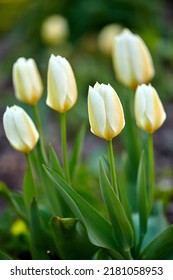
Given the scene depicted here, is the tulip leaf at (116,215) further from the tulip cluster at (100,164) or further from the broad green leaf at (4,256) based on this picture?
the broad green leaf at (4,256)

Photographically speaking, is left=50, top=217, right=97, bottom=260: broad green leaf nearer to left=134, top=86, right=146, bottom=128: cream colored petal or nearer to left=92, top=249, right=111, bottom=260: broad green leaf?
left=92, top=249, right=111, bottom=260: broad green leaf

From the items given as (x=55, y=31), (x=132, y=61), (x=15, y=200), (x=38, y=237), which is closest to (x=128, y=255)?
(x=38, y=237)

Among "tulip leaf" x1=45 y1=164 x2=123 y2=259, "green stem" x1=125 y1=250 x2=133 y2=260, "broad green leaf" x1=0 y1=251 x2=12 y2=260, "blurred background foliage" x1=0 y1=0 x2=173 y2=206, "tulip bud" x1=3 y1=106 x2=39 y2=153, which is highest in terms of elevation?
"blurred background foliage" x1=0 y1=0 x2=173 y2=206

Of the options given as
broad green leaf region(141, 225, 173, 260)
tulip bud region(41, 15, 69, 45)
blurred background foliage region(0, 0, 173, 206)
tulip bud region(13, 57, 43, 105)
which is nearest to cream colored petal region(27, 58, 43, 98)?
tulip bud region(13, 57, 43, 105)

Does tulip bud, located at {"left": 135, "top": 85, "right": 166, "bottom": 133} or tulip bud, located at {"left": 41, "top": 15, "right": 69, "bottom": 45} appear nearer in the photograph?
tulip bud, located at {"left": 135, "top": 85, "right": 166, "bottom": 133}

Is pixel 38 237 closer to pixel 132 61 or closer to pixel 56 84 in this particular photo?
pixel 56 84

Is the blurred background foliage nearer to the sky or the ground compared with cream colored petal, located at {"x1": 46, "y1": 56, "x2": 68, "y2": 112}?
nearer to the sky

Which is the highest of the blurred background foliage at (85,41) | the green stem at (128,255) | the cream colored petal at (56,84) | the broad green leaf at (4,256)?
the blurred background foliage at (85,41)

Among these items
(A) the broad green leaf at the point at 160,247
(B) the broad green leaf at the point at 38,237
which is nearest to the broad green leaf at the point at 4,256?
(B) the broad green leaf at the point at 38,237
